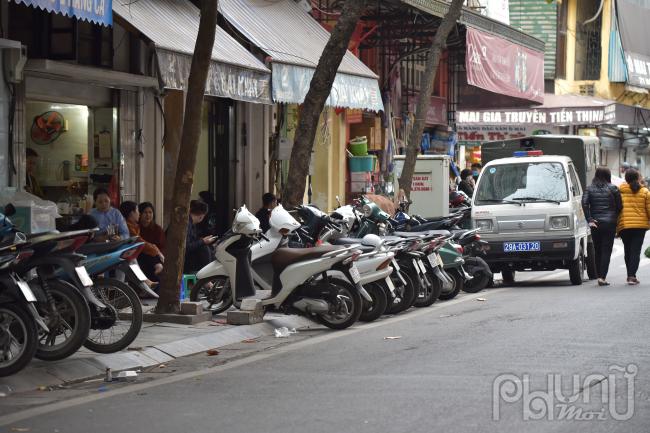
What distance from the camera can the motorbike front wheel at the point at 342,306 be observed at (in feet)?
42.7

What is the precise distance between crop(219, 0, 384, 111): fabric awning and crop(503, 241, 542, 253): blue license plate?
324 centimetres

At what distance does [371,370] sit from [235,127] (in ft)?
39.5

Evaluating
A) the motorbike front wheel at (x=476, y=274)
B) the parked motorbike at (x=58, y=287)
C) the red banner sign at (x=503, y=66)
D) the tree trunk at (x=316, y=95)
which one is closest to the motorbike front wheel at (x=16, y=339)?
the parked motorbike at (x=58, y=287)

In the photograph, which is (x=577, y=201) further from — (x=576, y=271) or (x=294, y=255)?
(x=294, y=255)

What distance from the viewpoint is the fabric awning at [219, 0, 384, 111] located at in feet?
57.5

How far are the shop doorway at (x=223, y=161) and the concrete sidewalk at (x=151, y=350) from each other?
7341 millimetres

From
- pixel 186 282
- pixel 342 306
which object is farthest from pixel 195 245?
pixel 342 306

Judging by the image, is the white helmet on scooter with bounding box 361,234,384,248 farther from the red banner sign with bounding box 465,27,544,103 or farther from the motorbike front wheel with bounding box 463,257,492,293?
the red banner sign with bounding box 465,27,544,103

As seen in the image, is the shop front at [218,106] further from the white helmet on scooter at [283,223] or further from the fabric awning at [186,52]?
the white helmet on scooter at [283,223]

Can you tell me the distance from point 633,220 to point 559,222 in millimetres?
1122

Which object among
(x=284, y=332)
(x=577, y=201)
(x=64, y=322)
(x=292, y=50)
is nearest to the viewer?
(x=64, y=322)

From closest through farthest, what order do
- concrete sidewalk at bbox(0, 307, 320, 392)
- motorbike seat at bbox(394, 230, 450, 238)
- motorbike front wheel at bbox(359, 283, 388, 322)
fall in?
concrete sidewalk at bbox(0, 307, 320, 392) < motorbike front wheel at bbox(359, 283, 388, 322) < motorbike seat at bbox(394, 230, 450, 238)

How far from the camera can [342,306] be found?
1308cm

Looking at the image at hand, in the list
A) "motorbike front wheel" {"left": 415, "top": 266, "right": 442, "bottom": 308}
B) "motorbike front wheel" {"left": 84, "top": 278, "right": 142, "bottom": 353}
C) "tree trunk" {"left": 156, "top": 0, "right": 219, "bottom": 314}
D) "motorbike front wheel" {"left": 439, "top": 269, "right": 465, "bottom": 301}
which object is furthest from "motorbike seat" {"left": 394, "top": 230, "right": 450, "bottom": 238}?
"motorbike front wheel" {"left": 84, "top": 278, "right": 142, "bottom": 353}
